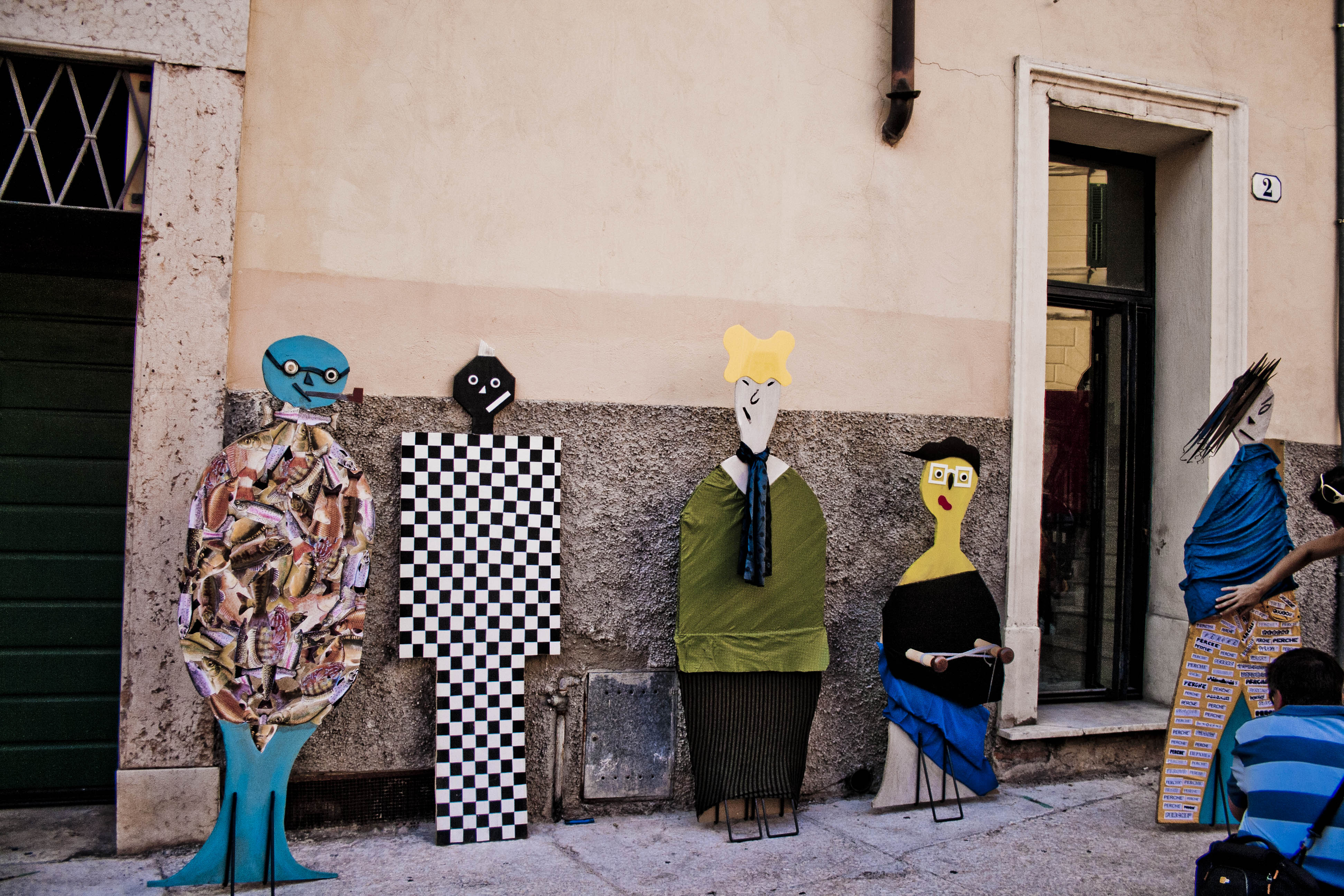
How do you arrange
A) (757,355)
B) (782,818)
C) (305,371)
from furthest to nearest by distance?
(782,818), (757,355), (305,371)

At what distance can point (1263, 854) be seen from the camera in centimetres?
224

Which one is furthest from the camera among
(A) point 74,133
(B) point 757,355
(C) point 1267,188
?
(C) point 1267,188

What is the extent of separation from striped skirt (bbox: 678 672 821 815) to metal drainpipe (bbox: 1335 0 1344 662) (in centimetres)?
316

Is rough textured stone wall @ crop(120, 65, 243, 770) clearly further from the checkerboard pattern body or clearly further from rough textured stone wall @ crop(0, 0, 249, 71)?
the checkerboard pattern body

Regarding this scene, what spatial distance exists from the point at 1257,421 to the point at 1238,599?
0.74 meters

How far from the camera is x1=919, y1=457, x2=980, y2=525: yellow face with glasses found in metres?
3.71

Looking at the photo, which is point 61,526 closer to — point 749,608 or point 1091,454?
point 749,608

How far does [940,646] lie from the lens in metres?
3.70

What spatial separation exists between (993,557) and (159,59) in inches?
156

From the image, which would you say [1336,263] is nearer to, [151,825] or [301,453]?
[301,453]

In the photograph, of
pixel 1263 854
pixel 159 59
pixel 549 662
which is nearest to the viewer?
pixel 1263 854

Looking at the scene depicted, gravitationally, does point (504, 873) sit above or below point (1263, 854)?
below

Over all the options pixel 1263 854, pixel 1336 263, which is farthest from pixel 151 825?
pixel 1336 263

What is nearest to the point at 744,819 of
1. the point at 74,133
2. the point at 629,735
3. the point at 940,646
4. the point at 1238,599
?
the point at 629,735
